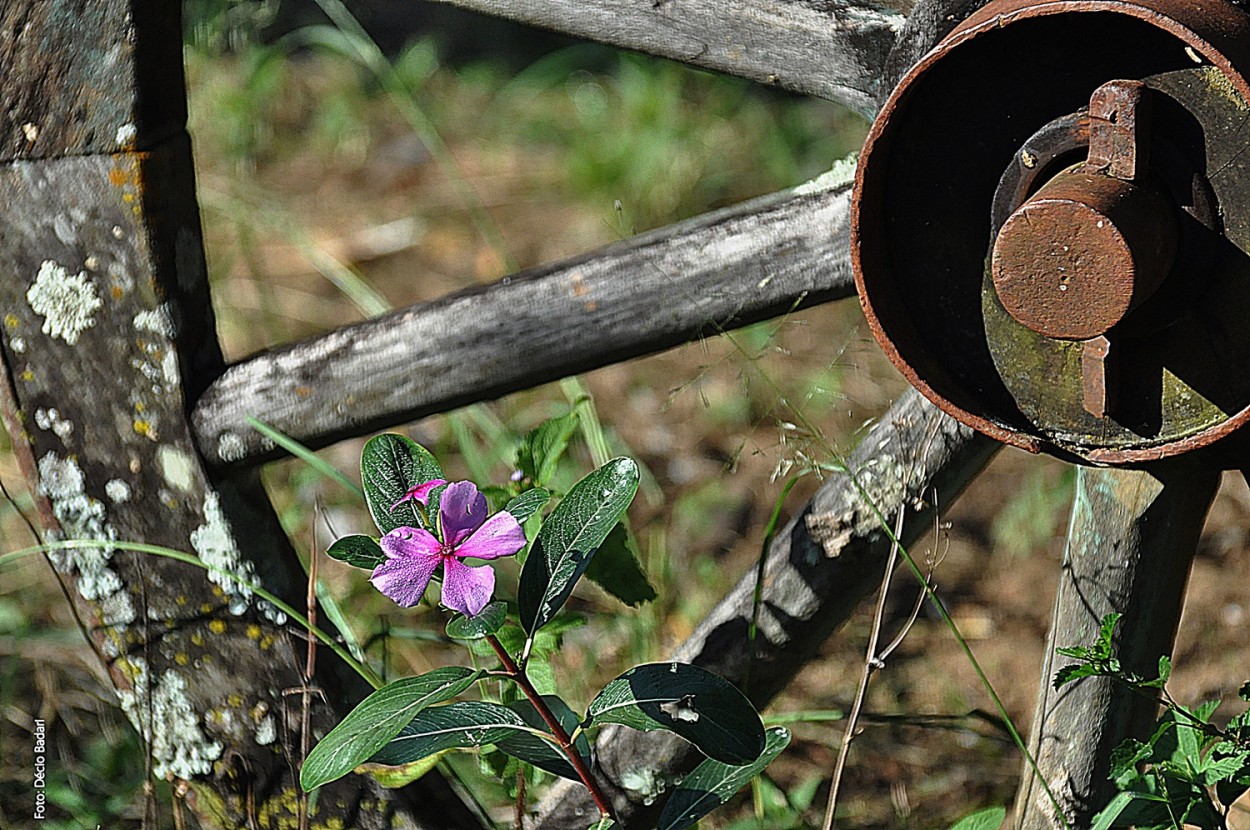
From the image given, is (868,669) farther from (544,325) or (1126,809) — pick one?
(544,325)

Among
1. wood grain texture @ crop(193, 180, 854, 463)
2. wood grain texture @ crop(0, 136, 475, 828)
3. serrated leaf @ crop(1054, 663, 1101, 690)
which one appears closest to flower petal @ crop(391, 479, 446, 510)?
wood grain texture @ crop(193, 180, 854, 463)

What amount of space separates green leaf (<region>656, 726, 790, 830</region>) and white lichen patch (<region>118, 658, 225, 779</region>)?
636 millimetres

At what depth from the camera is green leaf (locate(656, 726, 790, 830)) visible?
1036mm

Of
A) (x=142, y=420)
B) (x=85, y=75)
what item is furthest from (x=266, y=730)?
(x=85, y=75)

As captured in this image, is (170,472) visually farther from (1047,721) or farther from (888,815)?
(888,815)

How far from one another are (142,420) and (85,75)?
357mm

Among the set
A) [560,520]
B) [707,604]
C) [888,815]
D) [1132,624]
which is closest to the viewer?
[560,520]

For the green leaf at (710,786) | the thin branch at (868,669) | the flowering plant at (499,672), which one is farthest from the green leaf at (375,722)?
the thin branch at (868,669)

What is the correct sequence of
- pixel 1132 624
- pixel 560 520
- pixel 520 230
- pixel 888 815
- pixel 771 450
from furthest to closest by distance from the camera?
pixel 520 230, pixel 771 450, pixel 888 815, pixel 1132 624, pixel 560 520

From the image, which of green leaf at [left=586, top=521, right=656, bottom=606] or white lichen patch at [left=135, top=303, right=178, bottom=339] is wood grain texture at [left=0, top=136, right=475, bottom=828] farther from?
green leaf at [left=586, top=521, right=656, bottom=606]

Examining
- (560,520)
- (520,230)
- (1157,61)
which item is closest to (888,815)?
(560,520)

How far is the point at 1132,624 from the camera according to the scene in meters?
1.24

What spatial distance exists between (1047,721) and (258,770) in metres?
0.88

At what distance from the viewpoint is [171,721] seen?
145 cm
